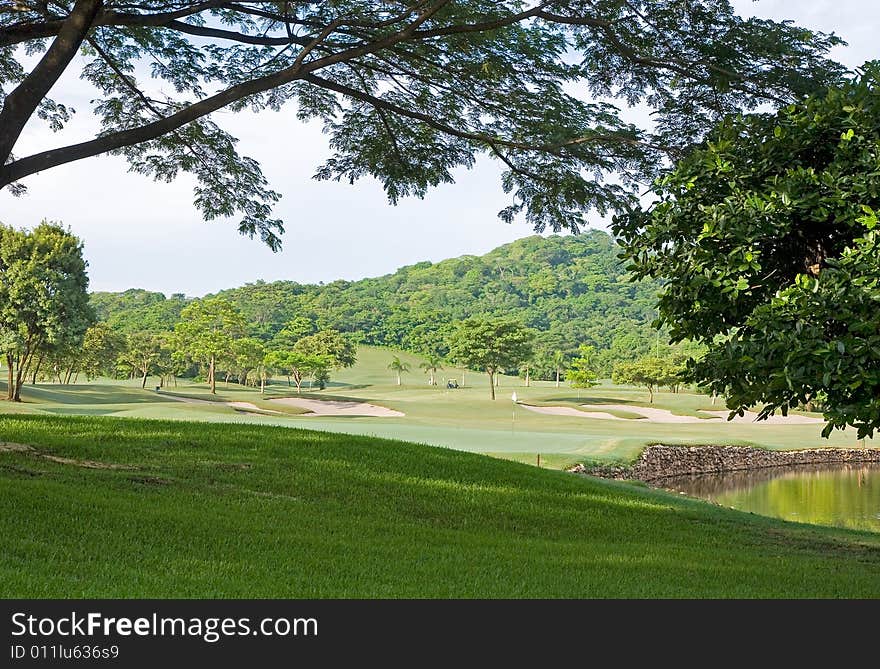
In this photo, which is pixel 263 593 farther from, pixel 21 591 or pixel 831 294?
pixel 831 294

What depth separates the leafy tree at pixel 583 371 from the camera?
71188 millimetres

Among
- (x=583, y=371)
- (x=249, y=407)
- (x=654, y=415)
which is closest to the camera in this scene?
(x=249, y=407)

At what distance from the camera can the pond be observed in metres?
20.9

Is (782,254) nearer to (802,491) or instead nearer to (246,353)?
(802,491)

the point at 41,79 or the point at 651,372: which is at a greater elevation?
the point at 41,79

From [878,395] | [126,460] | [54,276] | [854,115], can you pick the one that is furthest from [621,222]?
[54,276]

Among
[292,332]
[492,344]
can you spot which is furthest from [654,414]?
[292,332]

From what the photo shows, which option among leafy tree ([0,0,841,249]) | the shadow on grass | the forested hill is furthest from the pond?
the forested hill

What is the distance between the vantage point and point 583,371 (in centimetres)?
7238

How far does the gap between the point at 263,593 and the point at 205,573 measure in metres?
0.75

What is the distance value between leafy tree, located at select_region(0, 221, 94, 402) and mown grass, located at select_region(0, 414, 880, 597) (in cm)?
2512

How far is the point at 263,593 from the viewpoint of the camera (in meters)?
5.63

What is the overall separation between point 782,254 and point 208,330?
56672 mm

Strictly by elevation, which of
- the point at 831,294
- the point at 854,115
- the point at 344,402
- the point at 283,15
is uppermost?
the point at 283,15
